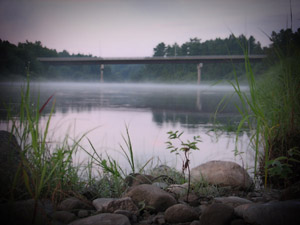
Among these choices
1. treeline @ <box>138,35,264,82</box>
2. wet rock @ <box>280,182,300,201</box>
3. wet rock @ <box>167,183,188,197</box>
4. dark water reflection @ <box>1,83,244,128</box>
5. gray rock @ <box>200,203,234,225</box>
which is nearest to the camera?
gray rock @ <box>200,203,234,225</box>

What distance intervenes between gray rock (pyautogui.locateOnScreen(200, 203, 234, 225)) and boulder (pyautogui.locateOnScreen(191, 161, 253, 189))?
1.10 m

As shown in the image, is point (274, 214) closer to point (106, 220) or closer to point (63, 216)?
point (106, 220)

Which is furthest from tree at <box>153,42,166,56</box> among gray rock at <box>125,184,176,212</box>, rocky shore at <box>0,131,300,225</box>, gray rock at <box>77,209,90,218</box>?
gray rock at <box>77,209,90,218</box>

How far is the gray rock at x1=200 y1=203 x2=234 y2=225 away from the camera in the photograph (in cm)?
190

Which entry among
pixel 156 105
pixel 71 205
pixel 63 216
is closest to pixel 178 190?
pixel 71 205

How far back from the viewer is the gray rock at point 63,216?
2045mm

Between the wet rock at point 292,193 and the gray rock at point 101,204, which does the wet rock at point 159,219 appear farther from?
the wet rock at point 292,193

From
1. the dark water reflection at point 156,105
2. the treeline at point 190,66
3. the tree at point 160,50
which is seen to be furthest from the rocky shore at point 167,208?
the tree at point 160,50

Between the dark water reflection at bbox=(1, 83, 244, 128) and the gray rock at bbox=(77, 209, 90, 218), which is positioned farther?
the dark water reflection at bbox=(1, 83, 244, 128)

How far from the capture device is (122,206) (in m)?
2.26

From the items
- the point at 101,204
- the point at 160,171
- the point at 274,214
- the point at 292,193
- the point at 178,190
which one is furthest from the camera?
the point at 160,171

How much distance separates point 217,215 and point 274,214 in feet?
1.18

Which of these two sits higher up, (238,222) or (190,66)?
(190,66)

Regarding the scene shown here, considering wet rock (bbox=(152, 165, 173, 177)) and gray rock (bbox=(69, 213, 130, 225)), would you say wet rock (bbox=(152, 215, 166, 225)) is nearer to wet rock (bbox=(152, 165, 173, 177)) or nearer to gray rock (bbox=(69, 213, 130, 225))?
gray rock (bbox=(69, 213, 130, 225))
